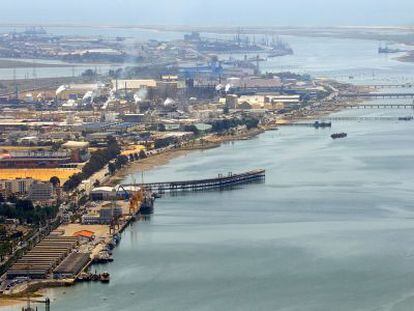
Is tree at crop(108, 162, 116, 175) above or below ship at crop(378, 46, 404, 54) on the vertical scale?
above

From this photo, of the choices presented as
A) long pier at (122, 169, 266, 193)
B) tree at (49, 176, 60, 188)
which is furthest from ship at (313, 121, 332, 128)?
tree at (49, 176, 60, 188)

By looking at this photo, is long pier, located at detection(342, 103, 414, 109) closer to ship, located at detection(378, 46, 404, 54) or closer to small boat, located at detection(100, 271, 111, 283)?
ship, located at detection(378, 46, 404, 54)

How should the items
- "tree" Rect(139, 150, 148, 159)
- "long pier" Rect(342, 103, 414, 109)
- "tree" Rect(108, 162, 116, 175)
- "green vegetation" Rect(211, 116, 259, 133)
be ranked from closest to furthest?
"tree" Rect(108, 162, 116, 175), "tree" Rect(139, 150, 148, 159), "green vegetation" Rect(211, 116, 259, 133), "long pier" Rect(342, 103, 414, 109)

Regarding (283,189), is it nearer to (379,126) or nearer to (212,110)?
(379,126)

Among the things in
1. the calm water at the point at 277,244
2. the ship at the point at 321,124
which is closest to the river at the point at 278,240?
the calm water at the point at 277,244

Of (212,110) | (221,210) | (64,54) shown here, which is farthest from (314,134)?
(64,54)

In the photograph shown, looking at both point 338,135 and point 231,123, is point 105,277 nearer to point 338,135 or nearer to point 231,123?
point 338,135
